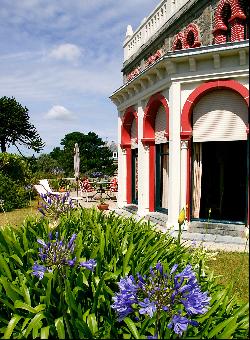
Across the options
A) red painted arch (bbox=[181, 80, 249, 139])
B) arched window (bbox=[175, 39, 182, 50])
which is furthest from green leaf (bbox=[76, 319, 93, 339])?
arched window (bbox=[175, 39, 182, 50])

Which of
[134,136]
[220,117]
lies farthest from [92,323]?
[134,136]

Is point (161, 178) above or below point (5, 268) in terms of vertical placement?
above

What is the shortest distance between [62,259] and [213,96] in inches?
344

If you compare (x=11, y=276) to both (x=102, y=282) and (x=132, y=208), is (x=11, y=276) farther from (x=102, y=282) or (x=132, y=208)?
(x=132, y=208)

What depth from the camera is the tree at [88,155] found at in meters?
59.2

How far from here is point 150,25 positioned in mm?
16453

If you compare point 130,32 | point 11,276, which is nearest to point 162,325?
point 11,276

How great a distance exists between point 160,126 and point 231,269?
272 inches

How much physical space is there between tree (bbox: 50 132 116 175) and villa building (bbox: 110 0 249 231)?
1525 inches

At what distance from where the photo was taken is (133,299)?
2.37 metres

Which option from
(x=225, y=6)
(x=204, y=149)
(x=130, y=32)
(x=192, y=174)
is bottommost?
(x=192, y=174)

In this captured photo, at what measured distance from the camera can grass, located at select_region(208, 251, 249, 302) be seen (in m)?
5.92

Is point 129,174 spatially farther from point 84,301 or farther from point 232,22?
point 84,301

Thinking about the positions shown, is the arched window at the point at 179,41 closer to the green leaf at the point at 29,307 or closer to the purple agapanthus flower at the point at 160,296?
the green leaf at the point at 29,307
